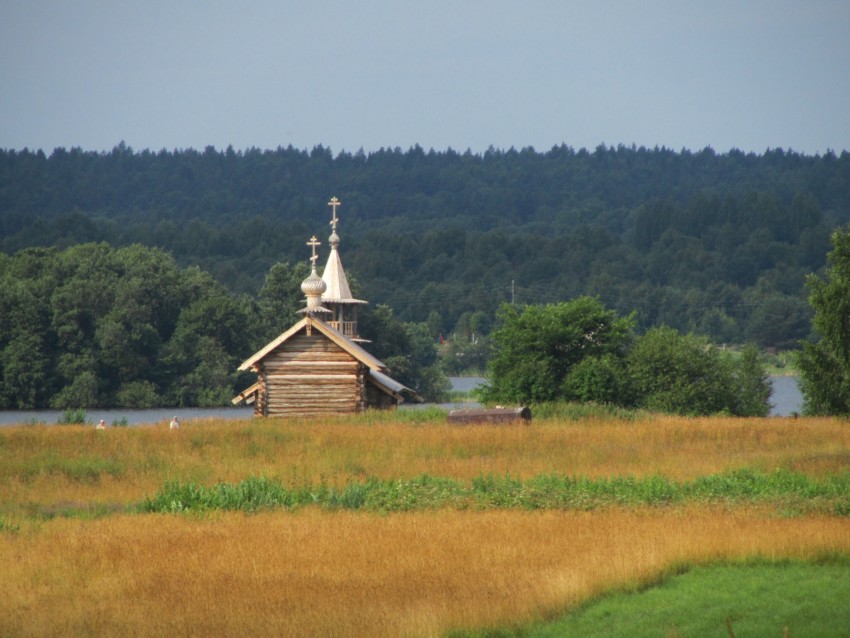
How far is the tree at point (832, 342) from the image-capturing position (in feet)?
159

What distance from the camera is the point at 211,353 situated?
287 feet

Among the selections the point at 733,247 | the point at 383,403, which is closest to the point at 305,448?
the point at 383,403

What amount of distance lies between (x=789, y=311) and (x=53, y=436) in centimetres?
11839

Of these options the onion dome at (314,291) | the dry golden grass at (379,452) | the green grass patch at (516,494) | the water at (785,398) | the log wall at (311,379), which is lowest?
the water at (785,398)

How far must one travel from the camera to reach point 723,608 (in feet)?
51.7

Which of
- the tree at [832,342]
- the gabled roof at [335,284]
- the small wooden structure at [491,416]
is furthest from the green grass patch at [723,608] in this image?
the gabled roof at [335,284]

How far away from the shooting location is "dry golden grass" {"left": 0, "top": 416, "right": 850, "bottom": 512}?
98.4 feet

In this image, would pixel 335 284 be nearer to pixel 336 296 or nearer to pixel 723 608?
pixel 336 296

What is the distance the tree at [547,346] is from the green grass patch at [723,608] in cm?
3146

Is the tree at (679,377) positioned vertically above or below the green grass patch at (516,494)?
above

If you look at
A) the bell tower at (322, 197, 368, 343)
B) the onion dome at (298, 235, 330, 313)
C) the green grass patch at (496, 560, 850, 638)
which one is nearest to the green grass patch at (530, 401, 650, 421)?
the onion dome at (298, 235, 330, 313)

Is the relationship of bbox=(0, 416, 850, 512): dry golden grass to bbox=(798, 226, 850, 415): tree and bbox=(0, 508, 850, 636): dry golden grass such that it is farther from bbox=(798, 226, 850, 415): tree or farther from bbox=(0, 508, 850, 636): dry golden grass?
bbox=(798, 226, 850, 415): tree

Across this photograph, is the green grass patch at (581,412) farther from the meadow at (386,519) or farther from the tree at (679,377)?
the tree at (679,377)

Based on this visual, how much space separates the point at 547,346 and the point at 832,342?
9.94 m
